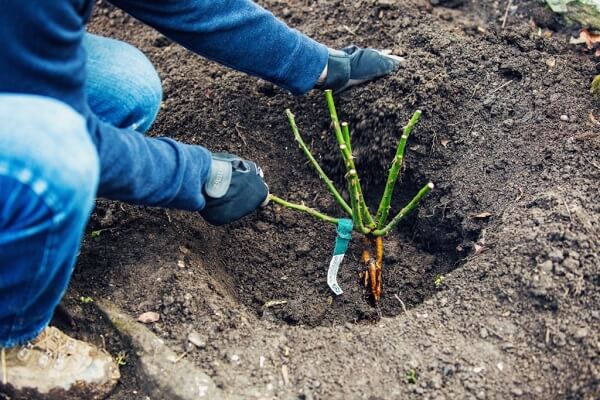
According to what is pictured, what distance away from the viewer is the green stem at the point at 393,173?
1896 mm

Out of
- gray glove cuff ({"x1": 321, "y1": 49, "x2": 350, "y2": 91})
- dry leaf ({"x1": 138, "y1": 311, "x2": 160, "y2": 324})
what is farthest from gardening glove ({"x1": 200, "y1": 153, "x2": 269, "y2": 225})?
gray glove cuff ({"x1": 321, "y1": 49, "x2": 350, "y2": 91})

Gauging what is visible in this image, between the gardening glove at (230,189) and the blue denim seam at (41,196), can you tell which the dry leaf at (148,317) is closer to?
the gardening glove at (230,189)

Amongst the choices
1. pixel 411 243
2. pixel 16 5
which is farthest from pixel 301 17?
pixel 16 5

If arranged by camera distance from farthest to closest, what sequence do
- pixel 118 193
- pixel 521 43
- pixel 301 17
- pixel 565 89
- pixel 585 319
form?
pixel 301 17 < pixel 521 43 < pixel 565 89 < pixel 585 319 < pixel 118 193

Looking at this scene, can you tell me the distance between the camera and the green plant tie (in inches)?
84.3

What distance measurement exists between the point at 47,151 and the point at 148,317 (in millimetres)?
663

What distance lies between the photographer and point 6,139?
4.41 feet

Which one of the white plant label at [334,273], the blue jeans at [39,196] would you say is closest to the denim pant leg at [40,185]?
the blue jeans at [39,196]

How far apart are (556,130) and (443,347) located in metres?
0.84

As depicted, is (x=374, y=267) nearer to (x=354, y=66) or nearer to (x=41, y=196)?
(x=354, y=66)

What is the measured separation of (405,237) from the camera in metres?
2.35

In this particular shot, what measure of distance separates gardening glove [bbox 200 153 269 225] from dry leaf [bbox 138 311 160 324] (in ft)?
1.01

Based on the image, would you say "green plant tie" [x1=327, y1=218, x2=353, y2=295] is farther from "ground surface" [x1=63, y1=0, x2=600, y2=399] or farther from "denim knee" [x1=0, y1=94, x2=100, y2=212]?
"denim knee" [x1=0, y1=94, x2=100, y2=212]

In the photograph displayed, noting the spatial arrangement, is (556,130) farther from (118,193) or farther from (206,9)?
(118,193)
